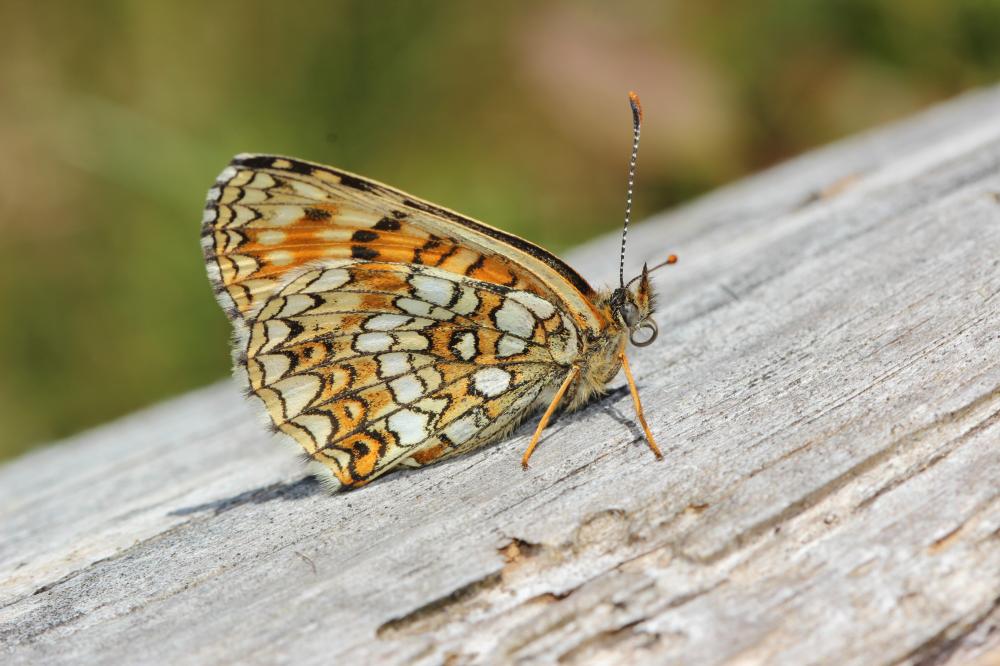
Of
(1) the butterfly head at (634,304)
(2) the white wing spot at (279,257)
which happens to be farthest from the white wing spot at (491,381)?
(2) the white wing spot at (279,257)

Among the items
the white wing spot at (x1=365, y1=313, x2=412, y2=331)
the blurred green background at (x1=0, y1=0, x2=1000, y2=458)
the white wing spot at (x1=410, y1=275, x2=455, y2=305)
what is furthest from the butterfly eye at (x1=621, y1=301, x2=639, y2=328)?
the blurred green background at (x1=0, y1=0, x2=1000, y2=458)

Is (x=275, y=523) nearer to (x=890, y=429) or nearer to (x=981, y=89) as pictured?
(x=890, y=429)

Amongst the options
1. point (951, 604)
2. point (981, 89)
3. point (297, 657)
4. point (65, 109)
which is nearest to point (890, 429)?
point (951, 604)

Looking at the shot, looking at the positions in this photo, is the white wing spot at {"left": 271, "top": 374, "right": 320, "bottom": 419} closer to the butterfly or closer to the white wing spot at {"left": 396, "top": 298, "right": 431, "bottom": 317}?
the butterfly

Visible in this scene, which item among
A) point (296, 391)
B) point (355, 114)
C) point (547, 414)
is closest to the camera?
point (547, 414)

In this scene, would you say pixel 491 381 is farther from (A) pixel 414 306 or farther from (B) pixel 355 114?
(B) pixel 355 114

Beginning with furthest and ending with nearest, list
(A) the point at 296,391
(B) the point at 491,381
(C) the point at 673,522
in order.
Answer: (B) the point at 491,381 → (A) the point at 296,391 → (C) the point at 673,522

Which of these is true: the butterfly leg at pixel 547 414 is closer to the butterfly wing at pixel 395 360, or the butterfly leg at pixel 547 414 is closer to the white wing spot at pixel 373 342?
the butterfly wing at pixel 395 360

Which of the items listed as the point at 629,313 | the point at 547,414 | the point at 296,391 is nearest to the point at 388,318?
the point at 296,391
